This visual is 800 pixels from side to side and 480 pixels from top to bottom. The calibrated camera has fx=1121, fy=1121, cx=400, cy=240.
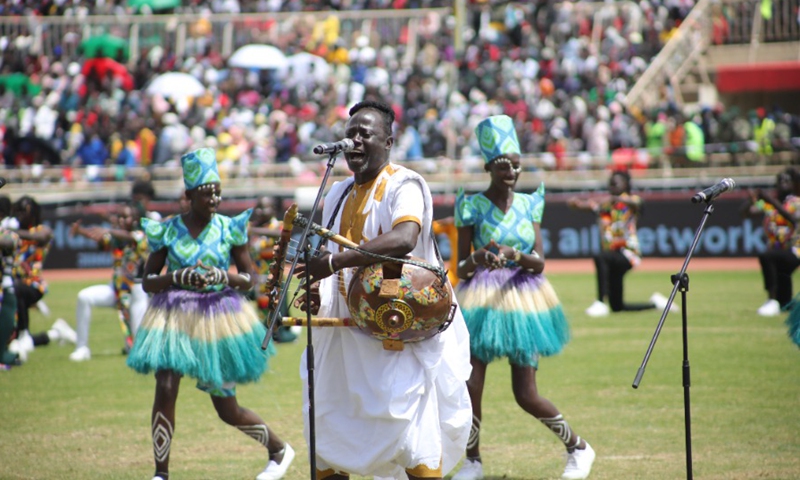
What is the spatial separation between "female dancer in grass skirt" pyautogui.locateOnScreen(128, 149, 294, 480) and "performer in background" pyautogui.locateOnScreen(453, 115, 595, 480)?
146 centimetres

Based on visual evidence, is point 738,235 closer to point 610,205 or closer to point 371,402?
point 610,205

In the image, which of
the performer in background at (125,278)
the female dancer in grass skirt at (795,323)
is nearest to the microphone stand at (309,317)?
the female dancer in grass skirt at (795,323)

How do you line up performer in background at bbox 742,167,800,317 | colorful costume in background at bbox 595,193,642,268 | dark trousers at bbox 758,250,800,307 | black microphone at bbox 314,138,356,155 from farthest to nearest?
1. colorful costume in background at bbox 595,193,642,268
2. dark trousers at bbox 758,250,800,307
3. performer in background at bbox 742,167,800,317
4. black microphone at bbox 314,138,356,155

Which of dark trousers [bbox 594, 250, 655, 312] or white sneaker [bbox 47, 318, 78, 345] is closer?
white sneaker [bbox 47, 318, 78, 345]

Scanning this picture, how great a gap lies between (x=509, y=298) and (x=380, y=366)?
7.16 feet

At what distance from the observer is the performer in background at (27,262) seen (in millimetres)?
13133

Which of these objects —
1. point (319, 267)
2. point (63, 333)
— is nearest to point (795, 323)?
point (319, 267)

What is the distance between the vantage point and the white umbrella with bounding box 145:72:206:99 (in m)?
29.1

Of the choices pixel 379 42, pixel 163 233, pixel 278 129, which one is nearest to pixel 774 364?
pixel 163 233

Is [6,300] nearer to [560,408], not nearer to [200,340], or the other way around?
[200,340]

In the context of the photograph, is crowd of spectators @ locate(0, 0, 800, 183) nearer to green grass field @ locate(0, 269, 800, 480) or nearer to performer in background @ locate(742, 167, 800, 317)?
performer in background @ locate(742, 167, 800, 317)

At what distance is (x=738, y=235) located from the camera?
22.9 metres

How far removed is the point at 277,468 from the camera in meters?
7.75

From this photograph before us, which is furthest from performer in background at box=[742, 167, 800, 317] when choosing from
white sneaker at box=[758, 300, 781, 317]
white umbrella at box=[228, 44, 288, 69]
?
white umbrella at box=[228, 44, 288, 69]
